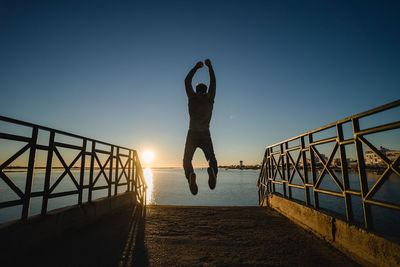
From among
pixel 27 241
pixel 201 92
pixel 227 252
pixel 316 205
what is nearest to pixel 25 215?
pixel 27 241

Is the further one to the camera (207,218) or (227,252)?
(207,218)

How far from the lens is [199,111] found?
328 centimetres

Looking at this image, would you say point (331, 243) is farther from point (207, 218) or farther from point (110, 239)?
point (110, 239)

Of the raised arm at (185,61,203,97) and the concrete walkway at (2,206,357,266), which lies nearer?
the concrete walkway at (2,206,357,266)

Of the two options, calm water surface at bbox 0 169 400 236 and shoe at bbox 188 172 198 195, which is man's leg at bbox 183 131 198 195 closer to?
shoe at bbox 188 172 198 195

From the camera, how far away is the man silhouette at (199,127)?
10.8 ft

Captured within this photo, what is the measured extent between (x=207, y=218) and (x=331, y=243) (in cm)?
277

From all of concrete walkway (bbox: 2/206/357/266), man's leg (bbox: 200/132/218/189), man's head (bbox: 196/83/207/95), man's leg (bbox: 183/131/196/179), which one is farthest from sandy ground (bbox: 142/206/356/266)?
man's head (bbox: 196/83/207/95)

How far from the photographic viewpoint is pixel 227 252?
3033mm

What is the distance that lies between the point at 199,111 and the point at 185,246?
7.35ft

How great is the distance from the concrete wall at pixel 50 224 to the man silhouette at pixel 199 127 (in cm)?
254

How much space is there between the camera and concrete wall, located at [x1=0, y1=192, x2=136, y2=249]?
9.02 ft

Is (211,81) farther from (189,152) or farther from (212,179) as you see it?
(212,179)

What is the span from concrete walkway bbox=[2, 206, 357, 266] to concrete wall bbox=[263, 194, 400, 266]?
5.3 inches
